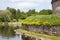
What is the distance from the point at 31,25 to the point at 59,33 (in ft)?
24.9

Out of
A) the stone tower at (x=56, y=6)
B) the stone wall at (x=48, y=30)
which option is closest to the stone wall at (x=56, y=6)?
the stone tower at (x=56, y=6)

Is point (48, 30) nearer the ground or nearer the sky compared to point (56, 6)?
nearer the ground

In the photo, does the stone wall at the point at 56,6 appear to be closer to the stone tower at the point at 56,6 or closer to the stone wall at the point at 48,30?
the stone tower at the point at 56,6

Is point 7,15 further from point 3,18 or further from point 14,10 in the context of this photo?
point 14,10

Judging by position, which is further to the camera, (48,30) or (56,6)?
(56,6)

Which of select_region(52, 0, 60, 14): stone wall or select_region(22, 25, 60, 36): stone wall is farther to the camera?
select_region(52, 0, 60, 14): stone wall

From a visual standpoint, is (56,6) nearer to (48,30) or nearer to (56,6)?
(56,6)

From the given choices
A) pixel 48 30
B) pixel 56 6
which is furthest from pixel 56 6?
pixel 48 30

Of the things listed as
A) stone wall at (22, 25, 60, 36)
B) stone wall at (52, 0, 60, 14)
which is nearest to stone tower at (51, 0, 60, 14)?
stone wall at (52, 0, 60, 14)

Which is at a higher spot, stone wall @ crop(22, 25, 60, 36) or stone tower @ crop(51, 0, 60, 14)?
stone tower @ crop(51, 0, 60, 14)

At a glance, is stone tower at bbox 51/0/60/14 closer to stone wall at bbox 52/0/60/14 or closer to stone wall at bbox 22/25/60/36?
stone wall at bbox 52/0/60/14

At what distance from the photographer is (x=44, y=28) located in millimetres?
29516

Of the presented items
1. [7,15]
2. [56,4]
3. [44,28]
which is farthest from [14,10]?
[44,28]

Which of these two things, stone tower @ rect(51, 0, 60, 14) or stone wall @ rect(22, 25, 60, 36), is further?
stone tower @ rect(51, 0, 60, 14)
